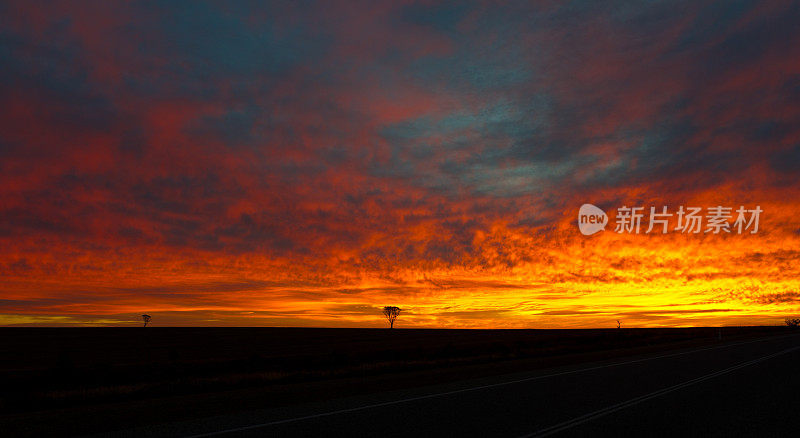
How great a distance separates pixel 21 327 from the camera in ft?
361
